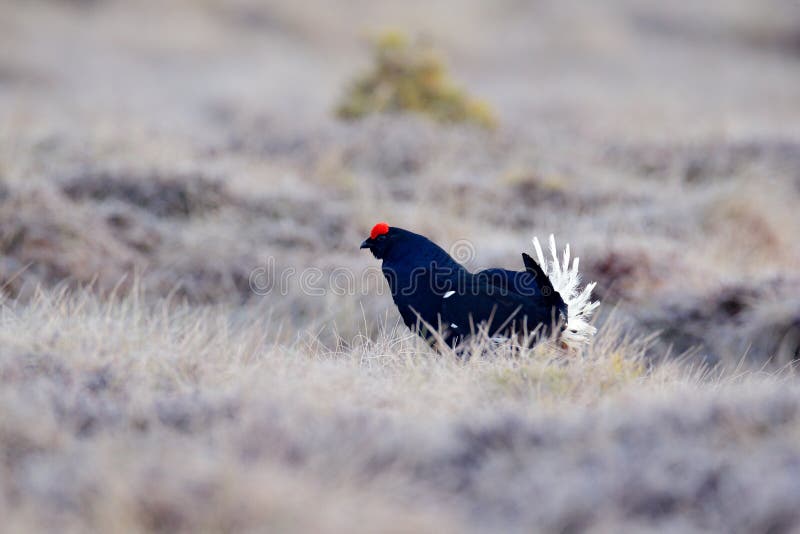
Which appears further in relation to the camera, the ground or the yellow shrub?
the yellow shrub

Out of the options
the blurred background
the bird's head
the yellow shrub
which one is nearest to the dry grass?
the bird's head

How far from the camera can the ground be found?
8.42 ft

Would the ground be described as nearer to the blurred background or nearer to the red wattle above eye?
the blurred background

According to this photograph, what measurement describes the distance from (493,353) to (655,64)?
22.4m

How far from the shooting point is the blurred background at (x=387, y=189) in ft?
21.5

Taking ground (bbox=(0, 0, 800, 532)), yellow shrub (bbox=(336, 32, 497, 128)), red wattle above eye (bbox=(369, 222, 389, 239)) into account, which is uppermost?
Answer: yellow shrub (bbox=(336, 32, 497, 128))

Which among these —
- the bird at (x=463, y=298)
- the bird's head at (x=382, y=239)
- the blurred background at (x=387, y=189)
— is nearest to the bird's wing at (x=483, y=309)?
the bird at (x=463, y=298)

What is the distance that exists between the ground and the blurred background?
0.03 metres

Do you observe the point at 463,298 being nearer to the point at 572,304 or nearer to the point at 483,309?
the point at 483,309

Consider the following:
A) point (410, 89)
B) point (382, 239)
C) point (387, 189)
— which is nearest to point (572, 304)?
point (382, 239)

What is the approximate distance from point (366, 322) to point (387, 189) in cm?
335

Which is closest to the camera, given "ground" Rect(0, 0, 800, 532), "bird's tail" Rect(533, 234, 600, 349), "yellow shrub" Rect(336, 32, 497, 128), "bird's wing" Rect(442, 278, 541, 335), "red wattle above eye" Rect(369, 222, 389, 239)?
"ground" Rect(0, 0, 800, 532)

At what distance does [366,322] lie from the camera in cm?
573

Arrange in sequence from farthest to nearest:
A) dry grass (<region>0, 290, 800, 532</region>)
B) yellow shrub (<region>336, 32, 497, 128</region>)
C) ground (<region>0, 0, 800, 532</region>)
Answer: yellow shrub (<region>336, 32, 497, 128</region>) → ground (<region>0, 0, 800, 532</region>) → dry grass (<region>0, 290, 800, 532</region>)
